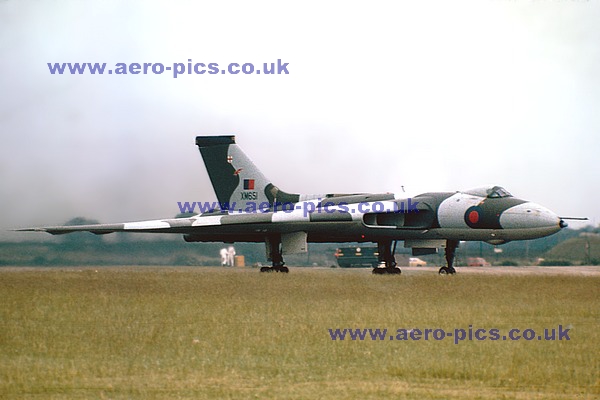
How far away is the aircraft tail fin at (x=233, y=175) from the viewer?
28266mm

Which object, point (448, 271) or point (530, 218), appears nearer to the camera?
point (530, 218)

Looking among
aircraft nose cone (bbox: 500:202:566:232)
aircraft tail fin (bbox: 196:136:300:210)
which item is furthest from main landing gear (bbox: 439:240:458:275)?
aircraft tail fin (bbox: 196:136:300:210)

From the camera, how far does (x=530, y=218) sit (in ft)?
79.7

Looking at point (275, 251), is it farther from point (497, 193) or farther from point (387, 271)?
point (497, 193)

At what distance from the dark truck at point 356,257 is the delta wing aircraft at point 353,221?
2003cm

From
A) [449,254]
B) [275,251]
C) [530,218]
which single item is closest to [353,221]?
[275,251]

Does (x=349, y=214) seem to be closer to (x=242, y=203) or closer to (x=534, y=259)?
(x=242, y=203)

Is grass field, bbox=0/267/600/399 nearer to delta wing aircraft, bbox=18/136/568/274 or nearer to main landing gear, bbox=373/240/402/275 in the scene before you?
delta wing aircraft, bbox=18/136/568/274

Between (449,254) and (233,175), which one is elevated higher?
(233,175)

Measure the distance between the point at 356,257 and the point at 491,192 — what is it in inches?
942

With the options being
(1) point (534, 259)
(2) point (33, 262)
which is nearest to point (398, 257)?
(1) point (534, 259)

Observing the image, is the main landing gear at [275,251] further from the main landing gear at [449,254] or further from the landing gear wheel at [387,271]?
the main landing gear at [449,254]

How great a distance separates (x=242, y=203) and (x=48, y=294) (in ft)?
39.4

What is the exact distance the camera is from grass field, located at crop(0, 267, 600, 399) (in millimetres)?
8938
